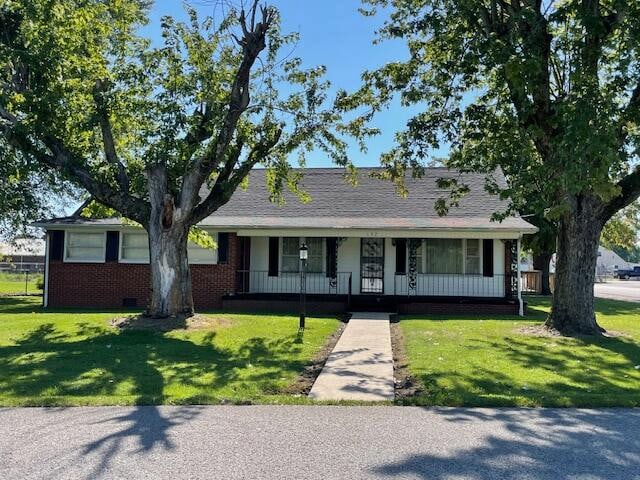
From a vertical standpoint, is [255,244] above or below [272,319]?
above

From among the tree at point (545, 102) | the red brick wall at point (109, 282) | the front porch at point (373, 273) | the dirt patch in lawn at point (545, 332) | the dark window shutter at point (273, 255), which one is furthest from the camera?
the dark window shutter at point (273, 255)

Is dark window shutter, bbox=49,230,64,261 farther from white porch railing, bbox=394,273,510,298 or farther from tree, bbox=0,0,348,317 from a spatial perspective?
white porch railing, bbox=394,273,510,298

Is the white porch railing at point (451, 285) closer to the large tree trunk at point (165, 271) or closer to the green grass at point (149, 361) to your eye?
the green grass at point (149, 361)

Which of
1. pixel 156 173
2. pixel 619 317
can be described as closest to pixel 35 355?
pixel 156 173

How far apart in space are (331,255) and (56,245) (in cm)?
926

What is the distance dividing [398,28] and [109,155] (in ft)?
25.7

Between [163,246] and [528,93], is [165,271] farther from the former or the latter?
[528,93]

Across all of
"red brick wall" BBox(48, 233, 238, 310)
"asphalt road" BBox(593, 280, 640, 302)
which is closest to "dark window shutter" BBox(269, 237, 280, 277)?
"red brick wall" BBox(48, 233, 238, 310)

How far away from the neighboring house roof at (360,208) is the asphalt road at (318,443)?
11.5 m

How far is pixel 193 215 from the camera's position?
14.0m

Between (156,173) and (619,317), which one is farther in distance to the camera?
(619,317)

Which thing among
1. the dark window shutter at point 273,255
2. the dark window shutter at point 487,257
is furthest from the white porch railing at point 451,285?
the dark window shutter at point 273,255

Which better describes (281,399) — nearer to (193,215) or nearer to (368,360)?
(368,360)

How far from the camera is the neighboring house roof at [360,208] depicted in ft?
58.0
